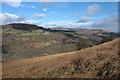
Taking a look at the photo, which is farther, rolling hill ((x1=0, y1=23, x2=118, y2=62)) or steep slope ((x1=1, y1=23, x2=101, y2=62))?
steep slope ((x1=1, y1=23, x2=101, y2=62))

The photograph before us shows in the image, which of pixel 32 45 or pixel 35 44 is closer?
pixel 32 45

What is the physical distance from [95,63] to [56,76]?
7.50 feet

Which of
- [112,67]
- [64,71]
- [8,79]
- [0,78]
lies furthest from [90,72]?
[0,78]

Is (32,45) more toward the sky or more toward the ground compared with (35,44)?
more toward the ground

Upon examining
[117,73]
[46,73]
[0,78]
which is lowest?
[0,78]

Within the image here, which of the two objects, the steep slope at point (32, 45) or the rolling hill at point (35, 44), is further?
the steep slope at point (32, 45)

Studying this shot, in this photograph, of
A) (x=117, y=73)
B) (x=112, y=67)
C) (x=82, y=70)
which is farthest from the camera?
(x=82, y=70)

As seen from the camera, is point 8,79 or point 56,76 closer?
point 56,76

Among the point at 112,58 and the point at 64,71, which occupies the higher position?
the point at 112,58

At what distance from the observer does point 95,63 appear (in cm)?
696

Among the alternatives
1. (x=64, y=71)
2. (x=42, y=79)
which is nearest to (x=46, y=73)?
(x=42, y=79)

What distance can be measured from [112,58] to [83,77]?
222 cm

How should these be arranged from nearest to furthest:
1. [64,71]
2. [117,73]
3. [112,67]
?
[117,73] < [112,67] < [64,71]

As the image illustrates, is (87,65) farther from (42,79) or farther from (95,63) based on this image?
(42,79)
